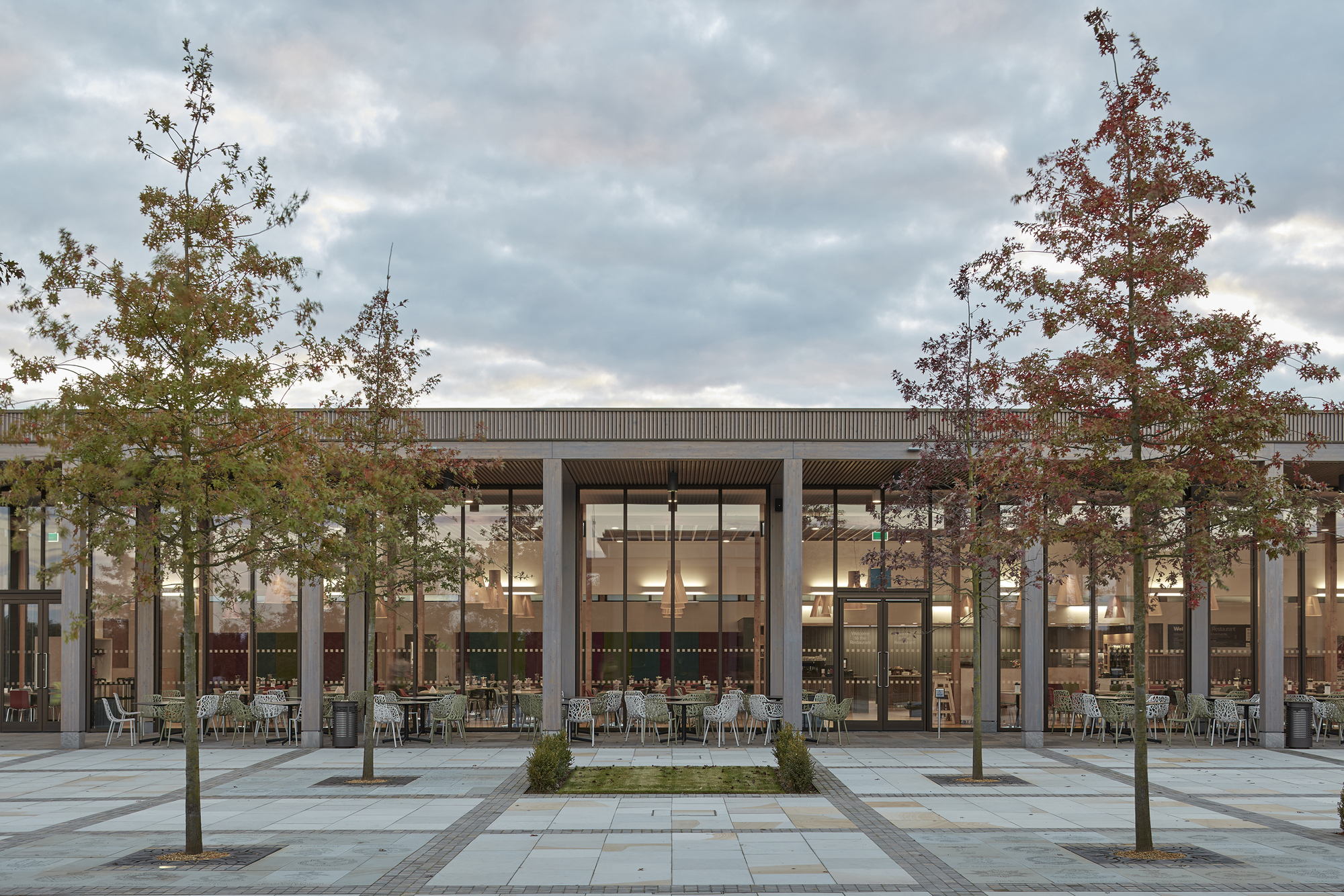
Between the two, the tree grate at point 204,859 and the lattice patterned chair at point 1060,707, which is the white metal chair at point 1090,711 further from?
the tree grate at point 204,859


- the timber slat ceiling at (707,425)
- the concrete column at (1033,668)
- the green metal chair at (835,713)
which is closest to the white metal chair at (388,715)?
the timber slat ceiling at (707,425)

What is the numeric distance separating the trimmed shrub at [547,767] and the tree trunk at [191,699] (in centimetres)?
430

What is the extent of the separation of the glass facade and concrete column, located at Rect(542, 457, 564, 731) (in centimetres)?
317

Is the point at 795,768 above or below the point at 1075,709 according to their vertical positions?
above

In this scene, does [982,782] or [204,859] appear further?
[982,782]

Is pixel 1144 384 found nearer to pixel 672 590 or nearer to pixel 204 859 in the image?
pixel 204 859

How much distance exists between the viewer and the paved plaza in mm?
8617

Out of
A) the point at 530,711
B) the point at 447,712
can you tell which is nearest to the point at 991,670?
the point at 530,711

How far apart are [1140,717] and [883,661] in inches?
444

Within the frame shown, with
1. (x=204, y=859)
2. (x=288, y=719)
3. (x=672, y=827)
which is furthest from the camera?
(x=288, y=719)

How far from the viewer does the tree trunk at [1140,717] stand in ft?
31.5

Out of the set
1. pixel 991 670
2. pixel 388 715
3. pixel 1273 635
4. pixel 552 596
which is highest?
pixel 552 596

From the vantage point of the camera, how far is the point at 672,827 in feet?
35.8

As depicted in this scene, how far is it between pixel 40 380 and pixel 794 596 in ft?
38.9
